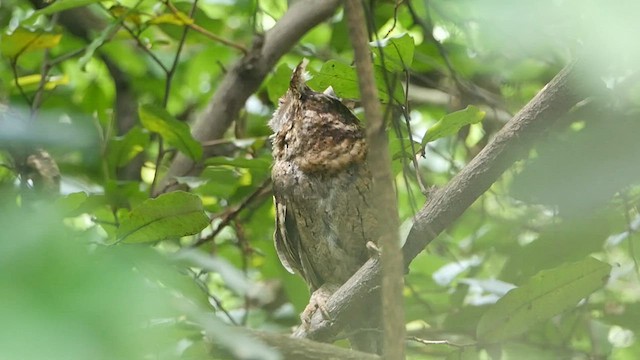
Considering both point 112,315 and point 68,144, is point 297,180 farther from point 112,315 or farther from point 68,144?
point 112,315

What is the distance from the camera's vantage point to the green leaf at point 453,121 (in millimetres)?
1448

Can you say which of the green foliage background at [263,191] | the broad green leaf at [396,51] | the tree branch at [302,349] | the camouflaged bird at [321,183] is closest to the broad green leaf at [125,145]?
the green foliage background at [263,191]

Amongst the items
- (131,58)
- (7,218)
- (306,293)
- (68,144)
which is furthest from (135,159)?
(7,218)

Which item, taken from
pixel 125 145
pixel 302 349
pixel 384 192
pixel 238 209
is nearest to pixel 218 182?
pixel 238 209

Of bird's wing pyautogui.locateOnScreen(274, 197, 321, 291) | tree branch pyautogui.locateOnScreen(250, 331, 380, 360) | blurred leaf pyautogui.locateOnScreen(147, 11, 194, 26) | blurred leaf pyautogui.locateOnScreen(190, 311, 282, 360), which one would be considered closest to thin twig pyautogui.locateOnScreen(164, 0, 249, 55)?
blurred leaf pyautogui.locateOnScreen(147, 11, 194, 26)

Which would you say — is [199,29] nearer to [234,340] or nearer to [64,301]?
[234,340]

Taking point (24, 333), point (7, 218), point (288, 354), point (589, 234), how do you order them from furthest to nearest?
point (589, 234)
point (288, 354)
point (7, 218)
point (24, 333)

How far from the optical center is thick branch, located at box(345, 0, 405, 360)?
821mm

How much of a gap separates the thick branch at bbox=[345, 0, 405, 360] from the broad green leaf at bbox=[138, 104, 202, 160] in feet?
3.78

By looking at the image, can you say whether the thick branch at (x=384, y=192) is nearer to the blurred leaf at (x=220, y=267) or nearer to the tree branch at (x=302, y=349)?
the tree branch at (x=302, y=349)

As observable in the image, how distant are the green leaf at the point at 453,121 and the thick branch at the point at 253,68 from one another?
78cm

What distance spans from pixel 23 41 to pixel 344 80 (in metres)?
0.84

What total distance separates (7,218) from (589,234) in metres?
1.45

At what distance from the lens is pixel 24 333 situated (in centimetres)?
45
